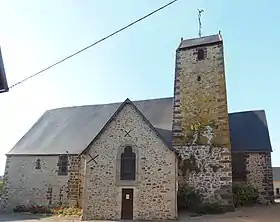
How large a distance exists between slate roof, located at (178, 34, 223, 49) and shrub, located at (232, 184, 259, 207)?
9218 millimetres

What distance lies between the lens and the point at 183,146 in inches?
750

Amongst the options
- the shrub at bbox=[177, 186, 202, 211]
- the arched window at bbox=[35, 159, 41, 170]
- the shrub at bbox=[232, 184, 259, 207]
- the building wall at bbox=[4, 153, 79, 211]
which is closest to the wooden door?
the shrub at bbox=[177, 186, 202, 211]

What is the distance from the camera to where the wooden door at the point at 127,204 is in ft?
53.7

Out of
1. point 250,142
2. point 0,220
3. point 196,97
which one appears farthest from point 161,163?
point 0,220

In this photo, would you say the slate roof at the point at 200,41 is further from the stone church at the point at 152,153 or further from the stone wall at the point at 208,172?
the stone wall at the point at 208,172

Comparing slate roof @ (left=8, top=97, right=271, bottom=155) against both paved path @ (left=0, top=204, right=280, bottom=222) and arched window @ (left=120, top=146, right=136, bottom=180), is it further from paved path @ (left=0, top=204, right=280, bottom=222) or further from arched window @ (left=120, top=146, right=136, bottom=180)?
paved path @ (left=0, top=204, right=280, bottom=222)

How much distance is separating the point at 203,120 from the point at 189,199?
464cm

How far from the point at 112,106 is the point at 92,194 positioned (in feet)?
33.5

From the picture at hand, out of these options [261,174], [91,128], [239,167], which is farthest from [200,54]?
[91,128]

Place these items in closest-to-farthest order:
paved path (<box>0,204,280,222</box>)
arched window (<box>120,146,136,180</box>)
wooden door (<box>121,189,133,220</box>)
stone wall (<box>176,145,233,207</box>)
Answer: paved path (<box>0,204,280,222</box>) < wooden door (<box>121,189,133,220</box>) < arched window (<box>120,146,136,180</box>) < stone wall (<box>176,145,233,207</box>)

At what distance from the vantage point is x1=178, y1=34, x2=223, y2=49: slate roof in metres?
20.6

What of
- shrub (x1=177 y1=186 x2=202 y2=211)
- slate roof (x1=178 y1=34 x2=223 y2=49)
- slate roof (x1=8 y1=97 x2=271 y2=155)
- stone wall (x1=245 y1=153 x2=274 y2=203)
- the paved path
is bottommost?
the paved path

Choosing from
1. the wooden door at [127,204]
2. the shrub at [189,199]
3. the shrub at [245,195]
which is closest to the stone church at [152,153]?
the wooden door at [127,204]

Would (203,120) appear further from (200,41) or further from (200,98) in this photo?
(200,41)
